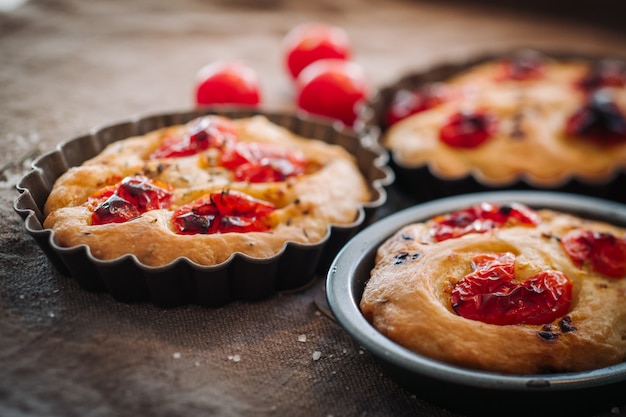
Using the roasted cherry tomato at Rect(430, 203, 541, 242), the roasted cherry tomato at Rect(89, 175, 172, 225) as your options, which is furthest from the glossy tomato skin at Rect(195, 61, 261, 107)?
the roasted cherry tomato at Rect(430, 203, 541, 242)

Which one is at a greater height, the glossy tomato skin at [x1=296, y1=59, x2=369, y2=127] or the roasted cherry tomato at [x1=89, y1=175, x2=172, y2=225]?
the roasted cherry tomato at [x1=89, y1=175, x2=172, y2=225]

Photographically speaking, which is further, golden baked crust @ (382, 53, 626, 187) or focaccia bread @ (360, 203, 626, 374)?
golden baked crust @ (382, 53, 626, 187)

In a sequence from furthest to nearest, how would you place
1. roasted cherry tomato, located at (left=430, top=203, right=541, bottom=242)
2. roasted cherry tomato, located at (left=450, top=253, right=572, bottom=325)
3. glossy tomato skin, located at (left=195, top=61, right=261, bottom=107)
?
glossy tomato skin, located at (left=195, top=61, right=261, bottom=107)
roasted cherry tomato, located at (left=430, top=203, right=541, bottom=242)
roasted cherry tomato, located at (left=450, top=253, right=572, bottom=325)

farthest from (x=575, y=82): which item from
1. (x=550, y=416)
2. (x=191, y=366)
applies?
(x=191, y=366)

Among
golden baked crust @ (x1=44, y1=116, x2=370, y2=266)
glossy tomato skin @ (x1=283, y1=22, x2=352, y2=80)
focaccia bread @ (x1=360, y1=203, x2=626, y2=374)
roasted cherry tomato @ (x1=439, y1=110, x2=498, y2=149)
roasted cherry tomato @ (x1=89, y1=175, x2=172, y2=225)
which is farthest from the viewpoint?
glossy tomato skin @ (x1=283, y1=22, x2=352, y2=80)

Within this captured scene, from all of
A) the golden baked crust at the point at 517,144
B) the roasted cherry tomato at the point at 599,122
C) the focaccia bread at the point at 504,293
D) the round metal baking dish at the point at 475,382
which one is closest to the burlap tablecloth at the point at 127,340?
the round metal baking dish at the point at 475,382

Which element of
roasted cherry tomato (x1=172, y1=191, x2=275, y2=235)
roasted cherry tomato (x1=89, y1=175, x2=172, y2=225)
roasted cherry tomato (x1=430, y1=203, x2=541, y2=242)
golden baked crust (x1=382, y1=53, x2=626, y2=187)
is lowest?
golden baked crust (x1=382, y1=53, x2=626, y2=187)

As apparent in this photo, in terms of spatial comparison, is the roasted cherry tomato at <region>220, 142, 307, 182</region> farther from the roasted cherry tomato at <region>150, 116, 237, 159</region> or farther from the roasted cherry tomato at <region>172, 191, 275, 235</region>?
the roasted cherry tomato at <region>172, 191, 275, 235</region>

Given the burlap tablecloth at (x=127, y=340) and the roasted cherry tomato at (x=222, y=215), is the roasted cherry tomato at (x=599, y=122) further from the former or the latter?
the roasted cherry tomato at (x=222, y=215)
